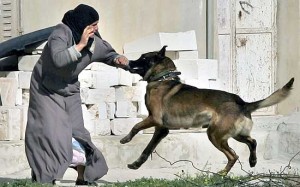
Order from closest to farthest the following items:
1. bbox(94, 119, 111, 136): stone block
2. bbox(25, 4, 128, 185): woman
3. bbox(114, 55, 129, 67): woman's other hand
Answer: bbox(25, 4, 128, 185): woman, bbox(114, 55, 129, 67): woman's other hand, bbox(94, 119, 111, 136): stone block

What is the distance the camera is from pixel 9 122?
8984mm

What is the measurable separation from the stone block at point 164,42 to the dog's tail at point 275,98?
2153mm

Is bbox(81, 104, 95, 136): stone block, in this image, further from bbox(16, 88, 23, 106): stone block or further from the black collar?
the black collar

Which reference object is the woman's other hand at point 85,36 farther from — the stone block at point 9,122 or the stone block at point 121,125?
the stone block at point 121,125

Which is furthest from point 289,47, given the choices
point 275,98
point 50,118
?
point 50,118

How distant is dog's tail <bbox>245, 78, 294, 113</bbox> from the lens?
8141 millimetres

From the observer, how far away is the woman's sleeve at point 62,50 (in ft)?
21.7

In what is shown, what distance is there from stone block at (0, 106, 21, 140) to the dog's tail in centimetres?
238

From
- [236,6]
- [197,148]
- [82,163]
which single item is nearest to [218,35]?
[236,6]

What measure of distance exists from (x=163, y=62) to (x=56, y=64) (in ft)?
6.77

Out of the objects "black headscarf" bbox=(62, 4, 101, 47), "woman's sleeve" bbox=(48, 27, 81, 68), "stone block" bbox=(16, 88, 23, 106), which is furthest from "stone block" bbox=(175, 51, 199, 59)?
"woman's sleeve" bbox=(48, 27, 81, 68)

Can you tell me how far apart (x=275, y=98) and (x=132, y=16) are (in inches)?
120

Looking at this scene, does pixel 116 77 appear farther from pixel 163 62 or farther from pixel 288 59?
pixel 288 59

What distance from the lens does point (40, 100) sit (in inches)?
277
